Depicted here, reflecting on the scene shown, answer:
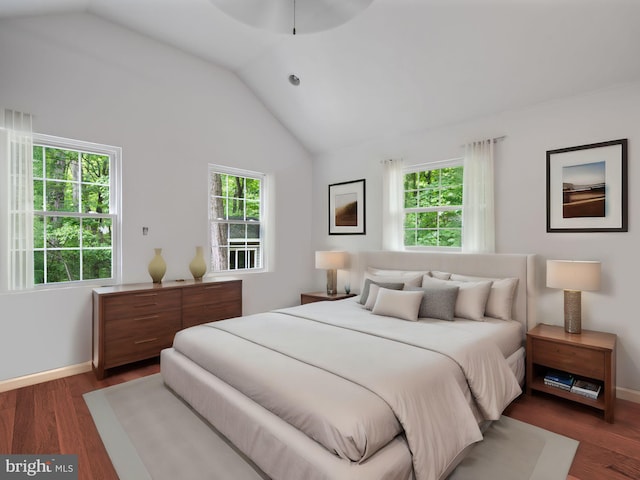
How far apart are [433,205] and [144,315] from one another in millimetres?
3296

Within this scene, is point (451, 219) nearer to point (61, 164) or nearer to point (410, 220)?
point (410, 220)

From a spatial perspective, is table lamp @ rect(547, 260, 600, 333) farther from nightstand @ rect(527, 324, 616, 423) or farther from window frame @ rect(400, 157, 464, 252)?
window frame @ rect(400, 157, 464, 252)

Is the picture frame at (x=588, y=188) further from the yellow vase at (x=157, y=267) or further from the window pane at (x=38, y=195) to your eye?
the window pane at (x=38, y=195)

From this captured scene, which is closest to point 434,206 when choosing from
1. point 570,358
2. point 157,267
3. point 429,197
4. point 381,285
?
point 429,197

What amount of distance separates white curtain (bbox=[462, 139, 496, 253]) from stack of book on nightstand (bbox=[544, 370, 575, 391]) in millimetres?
1212

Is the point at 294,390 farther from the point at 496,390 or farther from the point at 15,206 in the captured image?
the point at 15,206

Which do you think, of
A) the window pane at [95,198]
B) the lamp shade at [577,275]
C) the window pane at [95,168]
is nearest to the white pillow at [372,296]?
the lamp shade at [577,275]

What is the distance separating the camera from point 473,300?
303 centimetres

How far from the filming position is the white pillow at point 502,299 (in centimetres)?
306

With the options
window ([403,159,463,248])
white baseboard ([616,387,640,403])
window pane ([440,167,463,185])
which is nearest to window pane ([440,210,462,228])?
window ([403,159,463,248])

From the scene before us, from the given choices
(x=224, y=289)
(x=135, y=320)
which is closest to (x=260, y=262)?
(x=224, y=289)

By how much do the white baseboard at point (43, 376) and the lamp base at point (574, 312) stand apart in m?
4.31

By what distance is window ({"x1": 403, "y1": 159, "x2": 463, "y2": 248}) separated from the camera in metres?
3.86

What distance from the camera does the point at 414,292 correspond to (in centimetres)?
310
